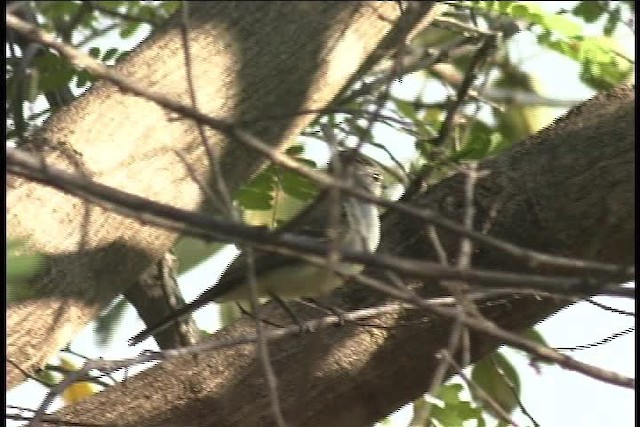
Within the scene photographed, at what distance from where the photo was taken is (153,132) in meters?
3.05

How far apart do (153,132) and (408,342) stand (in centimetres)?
103

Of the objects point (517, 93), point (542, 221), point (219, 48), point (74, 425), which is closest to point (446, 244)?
point (542, 221)

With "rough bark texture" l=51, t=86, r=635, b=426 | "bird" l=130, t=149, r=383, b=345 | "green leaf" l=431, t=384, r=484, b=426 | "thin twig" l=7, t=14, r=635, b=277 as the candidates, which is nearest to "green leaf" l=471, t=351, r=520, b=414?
"green leaf" l=431, t=384, r=484, b=426

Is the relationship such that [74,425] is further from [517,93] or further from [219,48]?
[517,93]

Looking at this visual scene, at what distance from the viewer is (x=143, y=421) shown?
10.8 feet

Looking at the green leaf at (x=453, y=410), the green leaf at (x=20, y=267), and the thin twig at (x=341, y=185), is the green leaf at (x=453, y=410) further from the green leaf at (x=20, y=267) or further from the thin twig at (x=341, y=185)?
the thin twig at (x=341, y=185)

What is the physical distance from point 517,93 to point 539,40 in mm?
1115

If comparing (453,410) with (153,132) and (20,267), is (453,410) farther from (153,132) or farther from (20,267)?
(20,267)

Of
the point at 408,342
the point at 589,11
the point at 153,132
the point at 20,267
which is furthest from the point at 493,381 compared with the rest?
the point at 20,267

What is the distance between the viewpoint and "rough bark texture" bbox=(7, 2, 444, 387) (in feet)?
9.89

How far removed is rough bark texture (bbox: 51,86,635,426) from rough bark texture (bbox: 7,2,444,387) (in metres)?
0.35

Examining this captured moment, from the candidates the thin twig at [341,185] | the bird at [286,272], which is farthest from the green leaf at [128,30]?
the thin twig at [341,185]

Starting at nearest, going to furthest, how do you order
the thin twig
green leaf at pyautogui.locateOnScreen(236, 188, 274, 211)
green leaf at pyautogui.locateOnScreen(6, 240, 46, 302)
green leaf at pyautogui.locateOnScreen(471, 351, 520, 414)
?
the thin twig, green leaf at pyautogui.locateOnScreen(6, 240, 46, 302), green leaf at pyautogui.locateOnScreen(236, 188, 274, 211), green leaf at pyautogui.locateOnScreen(471, 351, 520, 414)

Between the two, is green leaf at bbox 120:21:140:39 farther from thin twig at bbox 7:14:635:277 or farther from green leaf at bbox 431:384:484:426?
thin twig at bbox 7:14:635:277
